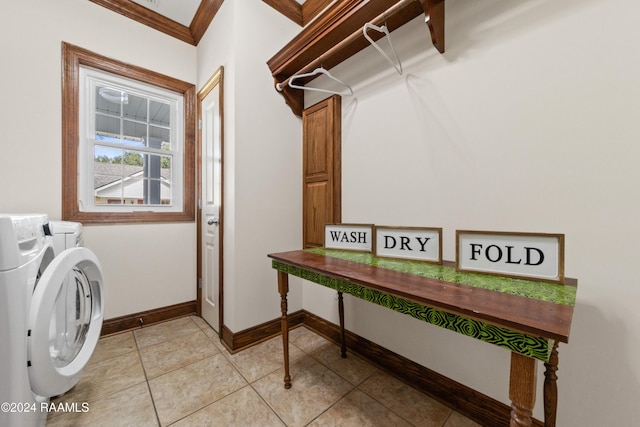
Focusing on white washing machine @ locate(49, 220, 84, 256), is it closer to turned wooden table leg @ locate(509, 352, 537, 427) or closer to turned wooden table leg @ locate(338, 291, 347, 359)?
turned wooden table leg @ locate(338, 291, 347, 359)

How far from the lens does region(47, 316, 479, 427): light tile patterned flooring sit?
1179 mm

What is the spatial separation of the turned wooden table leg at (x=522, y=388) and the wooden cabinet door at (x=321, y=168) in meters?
1.33

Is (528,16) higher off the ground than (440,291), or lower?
higher

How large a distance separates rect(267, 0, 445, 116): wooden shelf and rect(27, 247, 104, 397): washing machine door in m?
1.71

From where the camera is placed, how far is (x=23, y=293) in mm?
781

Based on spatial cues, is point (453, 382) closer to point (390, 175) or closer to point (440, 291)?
point (440, 291)

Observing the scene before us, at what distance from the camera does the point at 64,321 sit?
1.18 m

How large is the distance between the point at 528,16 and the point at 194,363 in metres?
2.61

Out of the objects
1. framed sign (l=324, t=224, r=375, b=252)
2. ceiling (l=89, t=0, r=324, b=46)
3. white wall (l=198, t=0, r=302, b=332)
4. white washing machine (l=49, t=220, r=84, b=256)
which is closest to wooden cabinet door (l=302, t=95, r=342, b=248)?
white wall (l=198, t=0, r=302, b=332)

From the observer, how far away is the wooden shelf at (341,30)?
1203mm

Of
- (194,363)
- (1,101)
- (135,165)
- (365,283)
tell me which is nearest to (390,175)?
(365,283)

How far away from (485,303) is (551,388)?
1.81 ft

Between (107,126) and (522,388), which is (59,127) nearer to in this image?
(107,126)

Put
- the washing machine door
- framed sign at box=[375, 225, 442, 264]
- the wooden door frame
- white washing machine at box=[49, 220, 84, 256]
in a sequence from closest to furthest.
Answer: the washing machine door < framed sign at box=[375, 225, 442, 264] < white washing machine at box=[49, 220, 84, 256] < the wooden door frame
